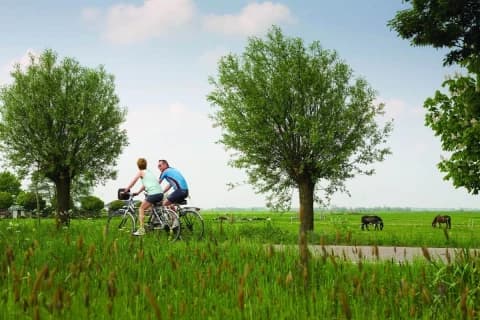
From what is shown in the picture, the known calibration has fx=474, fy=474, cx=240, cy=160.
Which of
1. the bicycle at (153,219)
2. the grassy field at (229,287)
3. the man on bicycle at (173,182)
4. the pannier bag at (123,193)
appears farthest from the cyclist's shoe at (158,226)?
the grassy field at (229,287)

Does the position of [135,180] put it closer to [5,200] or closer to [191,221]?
[191,221]

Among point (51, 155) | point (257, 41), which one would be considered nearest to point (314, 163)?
point (257, 41)

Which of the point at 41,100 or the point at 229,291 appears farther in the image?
the point at 41,100

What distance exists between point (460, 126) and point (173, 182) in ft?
58.0

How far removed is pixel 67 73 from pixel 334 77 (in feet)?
74.2

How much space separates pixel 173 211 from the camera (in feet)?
48.1

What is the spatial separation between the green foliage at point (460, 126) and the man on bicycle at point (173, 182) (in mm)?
15793

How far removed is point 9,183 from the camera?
84.1 metres

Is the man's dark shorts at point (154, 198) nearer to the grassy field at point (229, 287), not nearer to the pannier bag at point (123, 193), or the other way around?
the pannier bag at point (123, 193)

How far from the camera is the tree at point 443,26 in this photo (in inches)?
736

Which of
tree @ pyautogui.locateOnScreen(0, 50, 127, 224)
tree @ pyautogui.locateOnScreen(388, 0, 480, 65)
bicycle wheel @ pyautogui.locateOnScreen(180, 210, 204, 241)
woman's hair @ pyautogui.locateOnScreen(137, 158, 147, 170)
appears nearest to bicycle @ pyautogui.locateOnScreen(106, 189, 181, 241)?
bicycle wheel @ pyautogui.locateOnScreen(180, 210, 204, 241)

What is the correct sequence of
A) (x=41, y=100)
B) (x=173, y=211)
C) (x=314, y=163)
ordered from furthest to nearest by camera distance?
(x=41, y=100), (x=314, y=163), (x=173, y=211)

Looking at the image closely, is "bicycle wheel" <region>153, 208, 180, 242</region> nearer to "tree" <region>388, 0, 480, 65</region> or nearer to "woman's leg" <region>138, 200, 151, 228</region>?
"woman's leg" <region>138, 200, 151, 228</region>

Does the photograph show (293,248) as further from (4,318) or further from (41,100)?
(41,100)
